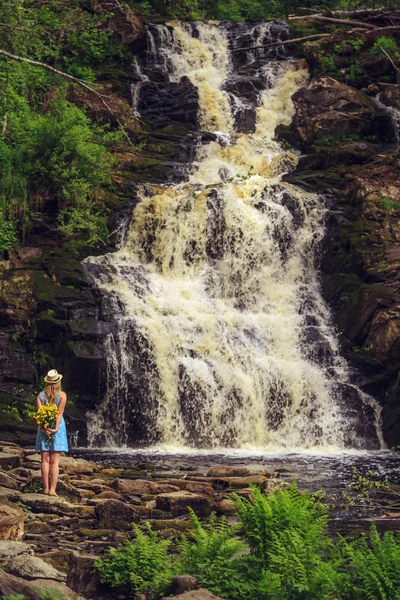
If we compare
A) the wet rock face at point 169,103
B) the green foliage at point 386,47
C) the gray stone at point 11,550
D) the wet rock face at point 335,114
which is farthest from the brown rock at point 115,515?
the green foliage at point 386,47

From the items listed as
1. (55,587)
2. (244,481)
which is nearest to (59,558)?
(55,587)

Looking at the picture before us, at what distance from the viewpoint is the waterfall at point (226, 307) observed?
2361cm

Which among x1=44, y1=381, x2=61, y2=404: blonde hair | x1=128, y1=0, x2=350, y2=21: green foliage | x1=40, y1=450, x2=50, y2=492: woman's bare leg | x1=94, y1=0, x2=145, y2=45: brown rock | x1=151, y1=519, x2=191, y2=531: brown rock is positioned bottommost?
x1=151, y1=519, x2=191, y2=531: brown rock

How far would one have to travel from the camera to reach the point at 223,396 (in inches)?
940

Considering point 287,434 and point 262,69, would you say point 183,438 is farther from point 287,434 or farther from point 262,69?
point 262,69

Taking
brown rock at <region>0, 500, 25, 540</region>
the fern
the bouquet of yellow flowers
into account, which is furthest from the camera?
the bouquet of yellow flowers

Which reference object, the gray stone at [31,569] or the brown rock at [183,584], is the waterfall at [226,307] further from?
the brown rock at [183,584]

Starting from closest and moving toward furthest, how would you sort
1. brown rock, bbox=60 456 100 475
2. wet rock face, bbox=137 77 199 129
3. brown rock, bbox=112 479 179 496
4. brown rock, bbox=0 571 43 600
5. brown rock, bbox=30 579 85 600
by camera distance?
1. brown rock, bbox=0 571 43 600
2. brown rock, bbox=30 579 85 600
3. brown rock, bbox=112 479 179 496
4. brown rock, bbox=60 456 100 475
5. wet rock face, bbox=137 77 199 129

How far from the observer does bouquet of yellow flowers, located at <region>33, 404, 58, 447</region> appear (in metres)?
12.5

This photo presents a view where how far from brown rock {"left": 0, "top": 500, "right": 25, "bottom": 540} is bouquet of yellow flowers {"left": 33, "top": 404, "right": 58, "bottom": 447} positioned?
91.9 inches

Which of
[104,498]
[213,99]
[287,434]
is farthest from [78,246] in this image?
[104,498]

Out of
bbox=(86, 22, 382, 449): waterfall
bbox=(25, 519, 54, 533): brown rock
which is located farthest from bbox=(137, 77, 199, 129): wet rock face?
bbox=(25, 519, 54, 533): brown rock

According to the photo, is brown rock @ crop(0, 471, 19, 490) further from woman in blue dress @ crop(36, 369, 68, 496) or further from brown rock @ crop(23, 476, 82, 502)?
woman in blue dress @ crop(36, 369, 68, 496)

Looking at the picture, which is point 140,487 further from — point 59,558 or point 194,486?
point 59,558
